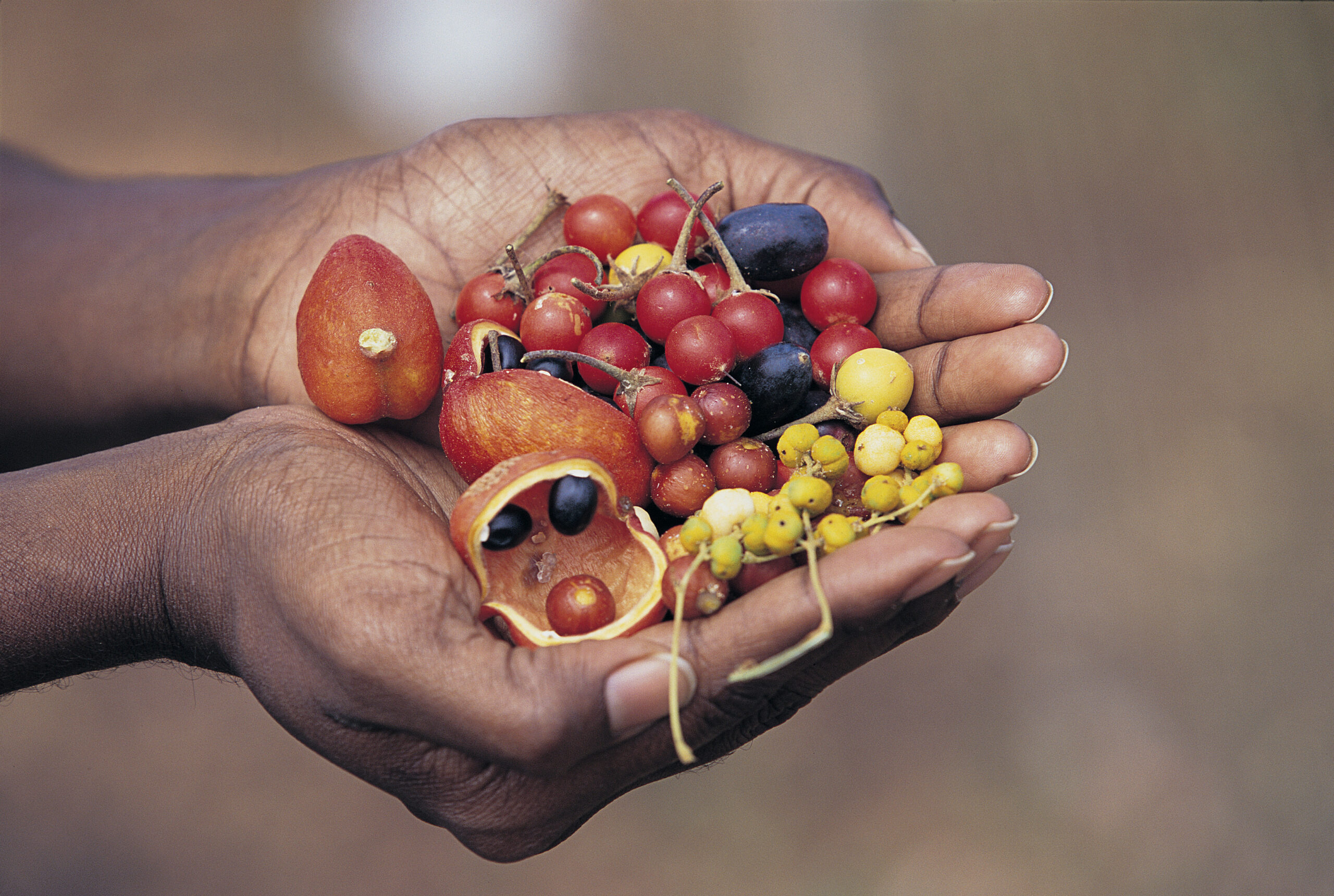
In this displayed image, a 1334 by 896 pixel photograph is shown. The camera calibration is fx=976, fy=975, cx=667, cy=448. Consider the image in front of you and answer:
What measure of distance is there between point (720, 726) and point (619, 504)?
20.1 inches

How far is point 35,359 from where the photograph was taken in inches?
131

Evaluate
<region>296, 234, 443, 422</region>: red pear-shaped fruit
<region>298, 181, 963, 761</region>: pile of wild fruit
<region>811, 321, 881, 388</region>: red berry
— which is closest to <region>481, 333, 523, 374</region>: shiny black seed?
<region>298, 181, 963, 761</region>: pile of wild fruit

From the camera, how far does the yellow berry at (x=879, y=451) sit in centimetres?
213

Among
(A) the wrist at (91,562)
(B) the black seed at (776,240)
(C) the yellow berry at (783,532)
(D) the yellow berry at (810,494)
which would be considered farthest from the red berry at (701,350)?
(A) the wrist at (91,562)

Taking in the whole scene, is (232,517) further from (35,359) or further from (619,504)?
(35,359)

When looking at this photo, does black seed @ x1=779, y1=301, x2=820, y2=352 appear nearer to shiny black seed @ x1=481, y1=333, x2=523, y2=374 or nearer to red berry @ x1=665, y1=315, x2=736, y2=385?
red berry @ x1=665, y1=315, x2=736, y2=385

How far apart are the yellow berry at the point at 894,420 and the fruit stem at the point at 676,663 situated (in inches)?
22.0

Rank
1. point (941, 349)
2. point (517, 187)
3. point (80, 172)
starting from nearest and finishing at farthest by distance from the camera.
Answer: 1. point (941, 349)
2. point (517, 187)
3. point (80, 172)

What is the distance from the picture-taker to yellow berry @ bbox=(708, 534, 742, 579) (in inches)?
72.4

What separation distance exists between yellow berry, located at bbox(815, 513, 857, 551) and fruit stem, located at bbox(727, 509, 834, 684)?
0.10ft

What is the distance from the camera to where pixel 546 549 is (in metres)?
2.18

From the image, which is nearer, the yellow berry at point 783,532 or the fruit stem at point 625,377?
the yellow berry at point 783,532

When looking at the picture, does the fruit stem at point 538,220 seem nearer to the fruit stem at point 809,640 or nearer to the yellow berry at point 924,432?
the yellow berry at point 924,432

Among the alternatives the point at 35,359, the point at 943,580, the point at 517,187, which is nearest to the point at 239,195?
the point at 35,359
